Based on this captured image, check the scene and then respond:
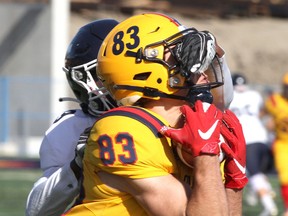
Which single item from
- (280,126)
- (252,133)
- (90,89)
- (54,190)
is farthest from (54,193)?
(252,133)

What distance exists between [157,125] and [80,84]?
→ 849 millimetres

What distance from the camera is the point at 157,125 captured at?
2.60 metres

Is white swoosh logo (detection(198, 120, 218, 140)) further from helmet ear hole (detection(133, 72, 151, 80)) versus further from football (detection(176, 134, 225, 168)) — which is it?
helmet ear hole (detection(133, 72, 151, 80))

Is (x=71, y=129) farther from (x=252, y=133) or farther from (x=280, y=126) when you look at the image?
(x=252, y=133)

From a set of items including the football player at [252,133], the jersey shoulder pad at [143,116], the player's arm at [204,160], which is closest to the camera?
the player's arm at [204,160]

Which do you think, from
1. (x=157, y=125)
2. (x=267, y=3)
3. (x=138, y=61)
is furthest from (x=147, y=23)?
(x=267, y=3)

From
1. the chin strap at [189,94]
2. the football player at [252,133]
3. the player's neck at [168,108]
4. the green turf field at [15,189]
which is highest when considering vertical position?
the chin strap at [189,94]

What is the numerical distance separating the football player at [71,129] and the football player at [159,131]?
1.42 ft

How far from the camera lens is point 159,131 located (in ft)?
8.48

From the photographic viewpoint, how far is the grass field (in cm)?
882

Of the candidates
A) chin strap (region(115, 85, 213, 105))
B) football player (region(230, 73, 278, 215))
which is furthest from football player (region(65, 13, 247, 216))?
football player (region(230, 73, 278, 215))

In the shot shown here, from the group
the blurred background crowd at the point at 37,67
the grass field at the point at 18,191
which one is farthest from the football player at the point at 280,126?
the blurred background crowd at the point at 37,67

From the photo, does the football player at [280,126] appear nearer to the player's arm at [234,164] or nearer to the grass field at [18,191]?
the grass field at [18,191]

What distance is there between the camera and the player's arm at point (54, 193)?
309 centimetres
